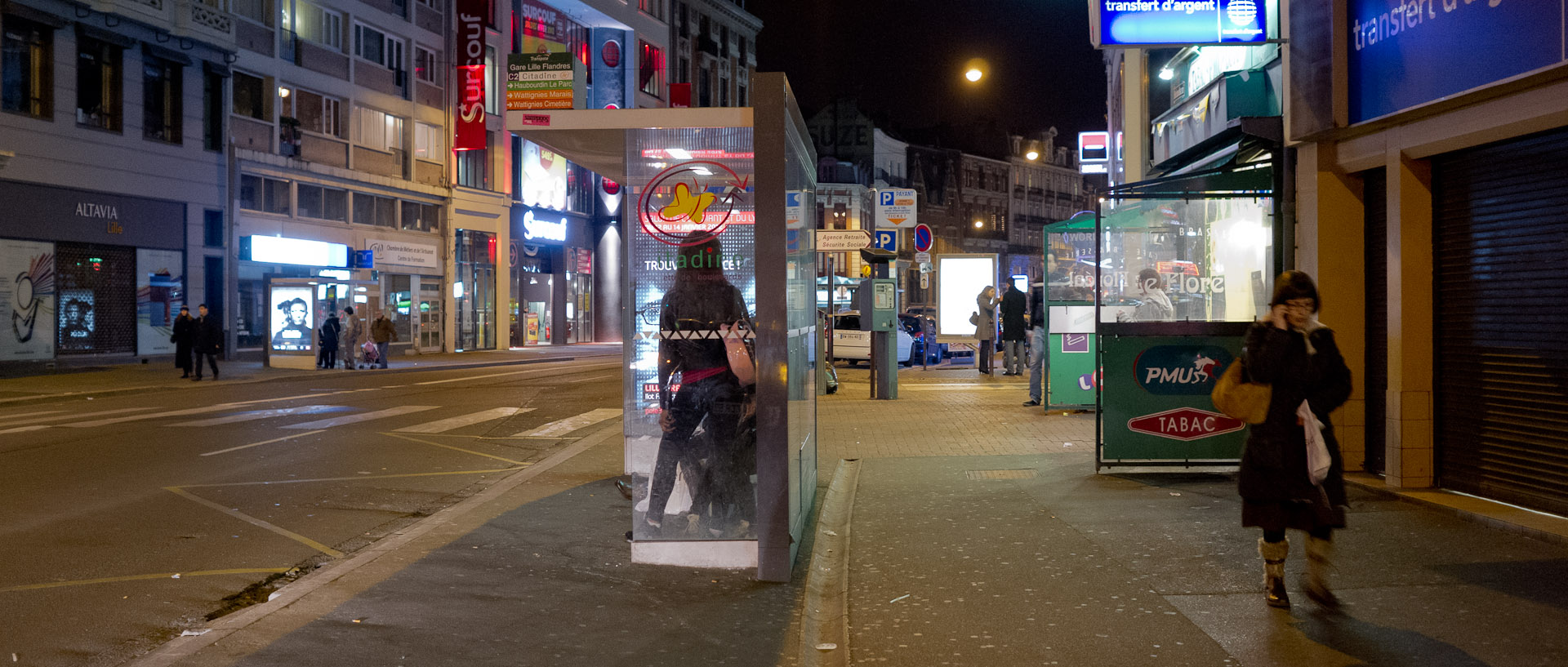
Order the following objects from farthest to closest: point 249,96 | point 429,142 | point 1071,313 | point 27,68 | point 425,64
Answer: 1. point 429,142
2. point 425,64
3. point 249,96
4. point 27,68
5. point 1071,313

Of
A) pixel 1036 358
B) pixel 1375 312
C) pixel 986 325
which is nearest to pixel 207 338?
pixel 986 325

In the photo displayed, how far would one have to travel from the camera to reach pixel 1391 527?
729 centimetres

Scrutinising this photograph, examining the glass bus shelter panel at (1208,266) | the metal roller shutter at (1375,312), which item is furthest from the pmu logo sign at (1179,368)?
the metal roller shutter at (1375,312)

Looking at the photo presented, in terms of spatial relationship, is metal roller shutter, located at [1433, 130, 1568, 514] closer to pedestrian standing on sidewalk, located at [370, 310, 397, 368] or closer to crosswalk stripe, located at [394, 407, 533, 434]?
crosswalk stripe, located at [394, 407, 533, 434]

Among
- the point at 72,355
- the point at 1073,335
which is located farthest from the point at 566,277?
the point at 1073,335

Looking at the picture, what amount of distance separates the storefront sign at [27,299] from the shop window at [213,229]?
504 cm

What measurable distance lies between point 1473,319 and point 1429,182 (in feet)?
3.52

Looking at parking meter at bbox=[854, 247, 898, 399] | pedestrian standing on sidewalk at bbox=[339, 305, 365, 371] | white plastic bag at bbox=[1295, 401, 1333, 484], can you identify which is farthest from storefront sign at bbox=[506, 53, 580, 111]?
pedestrian standing on sidewalk at bbox=[339, 305, 365, 371]

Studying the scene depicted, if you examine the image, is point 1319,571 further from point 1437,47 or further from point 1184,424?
point 1184,424

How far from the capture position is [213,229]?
3117cm

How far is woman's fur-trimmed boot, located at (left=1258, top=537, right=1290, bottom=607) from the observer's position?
18.1 ft

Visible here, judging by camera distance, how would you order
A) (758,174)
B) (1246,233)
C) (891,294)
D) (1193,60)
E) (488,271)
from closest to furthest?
(758,174) < (1246,233) < (1193,60) < (891,294) < (488,271)

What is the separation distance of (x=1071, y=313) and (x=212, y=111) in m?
25.6

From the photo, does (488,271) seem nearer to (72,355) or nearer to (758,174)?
(72,355)
